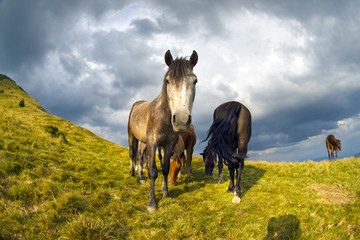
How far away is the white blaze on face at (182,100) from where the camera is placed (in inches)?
152

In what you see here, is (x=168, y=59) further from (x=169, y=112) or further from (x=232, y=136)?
(x=232, y=136)

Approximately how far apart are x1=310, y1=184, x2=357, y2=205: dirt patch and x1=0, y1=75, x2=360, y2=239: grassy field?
0.02 m

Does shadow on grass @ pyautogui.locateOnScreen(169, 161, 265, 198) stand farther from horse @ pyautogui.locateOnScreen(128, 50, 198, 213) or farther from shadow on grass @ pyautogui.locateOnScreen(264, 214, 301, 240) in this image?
shadow on grass @ pyautogui.locateOnScreen(264, 214, 301, 240)

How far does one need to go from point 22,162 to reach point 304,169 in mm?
11249

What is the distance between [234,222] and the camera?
14.8 feet

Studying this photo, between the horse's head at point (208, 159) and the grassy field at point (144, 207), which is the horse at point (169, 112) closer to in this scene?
the grassy field at point (144, 207)

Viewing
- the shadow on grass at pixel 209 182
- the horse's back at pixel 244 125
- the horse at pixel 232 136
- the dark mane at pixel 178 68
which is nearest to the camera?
the dark mane at pixel 178 68

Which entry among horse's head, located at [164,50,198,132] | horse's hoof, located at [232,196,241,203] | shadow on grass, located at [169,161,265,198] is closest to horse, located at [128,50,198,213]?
horse's head, located at [164,50,198,132]

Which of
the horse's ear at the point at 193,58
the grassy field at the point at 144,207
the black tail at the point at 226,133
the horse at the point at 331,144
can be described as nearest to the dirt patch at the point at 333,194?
the grassy field at the point at 144,207

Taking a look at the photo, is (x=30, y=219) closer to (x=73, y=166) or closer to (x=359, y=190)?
(x=73, y=166)

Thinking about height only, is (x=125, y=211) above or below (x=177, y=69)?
below

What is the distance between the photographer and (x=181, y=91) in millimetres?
4094

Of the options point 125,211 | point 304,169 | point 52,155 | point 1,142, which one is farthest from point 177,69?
point 304,169

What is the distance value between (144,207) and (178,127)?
8.77ft
